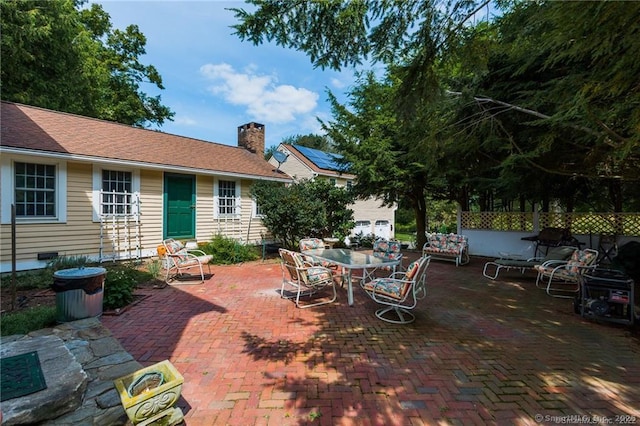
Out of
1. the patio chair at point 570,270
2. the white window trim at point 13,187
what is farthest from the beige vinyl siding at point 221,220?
the patio chair at point 570,270

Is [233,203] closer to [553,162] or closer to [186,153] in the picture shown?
[186,153]

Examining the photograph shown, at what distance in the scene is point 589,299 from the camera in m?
4.62

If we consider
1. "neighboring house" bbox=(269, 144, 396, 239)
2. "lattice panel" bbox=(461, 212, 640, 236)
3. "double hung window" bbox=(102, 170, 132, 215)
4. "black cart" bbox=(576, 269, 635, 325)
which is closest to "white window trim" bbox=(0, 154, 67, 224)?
"double hung window" bbox=(102, 170, 132, 215)

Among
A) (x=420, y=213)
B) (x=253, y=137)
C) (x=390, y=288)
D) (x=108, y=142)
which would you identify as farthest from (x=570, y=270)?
(x=253, y=137)

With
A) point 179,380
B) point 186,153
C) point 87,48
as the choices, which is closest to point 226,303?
point 179,380

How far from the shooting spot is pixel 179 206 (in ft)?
32.0

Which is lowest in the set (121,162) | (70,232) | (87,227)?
(70,232)

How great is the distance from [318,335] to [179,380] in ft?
6.63

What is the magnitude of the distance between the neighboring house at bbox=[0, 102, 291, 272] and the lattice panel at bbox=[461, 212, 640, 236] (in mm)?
8374

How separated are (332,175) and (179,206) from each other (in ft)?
35.5

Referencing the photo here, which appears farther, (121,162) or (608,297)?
(121,162)

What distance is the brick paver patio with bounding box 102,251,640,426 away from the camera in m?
2.45

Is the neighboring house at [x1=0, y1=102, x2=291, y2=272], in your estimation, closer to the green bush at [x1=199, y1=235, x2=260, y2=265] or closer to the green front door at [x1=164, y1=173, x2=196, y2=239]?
the green front door at [x1=164, y1=173, x2=196, y2=239]

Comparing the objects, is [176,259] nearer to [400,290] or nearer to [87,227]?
[87,227]
